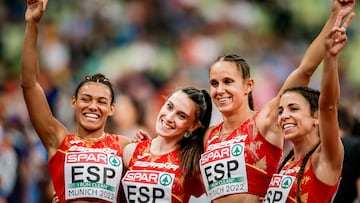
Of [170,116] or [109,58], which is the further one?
[109,58]

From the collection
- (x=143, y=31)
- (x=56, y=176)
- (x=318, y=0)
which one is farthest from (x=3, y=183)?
(x=318, y=0)

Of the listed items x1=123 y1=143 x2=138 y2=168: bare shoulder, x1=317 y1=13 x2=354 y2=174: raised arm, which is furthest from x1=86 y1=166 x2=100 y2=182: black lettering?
x1=317 y1=13 x2=354 y2=174: raised arm

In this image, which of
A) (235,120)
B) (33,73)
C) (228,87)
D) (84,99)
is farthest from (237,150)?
(33,73)

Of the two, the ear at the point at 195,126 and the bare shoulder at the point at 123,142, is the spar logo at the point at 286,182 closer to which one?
the ear at the point at 195,126

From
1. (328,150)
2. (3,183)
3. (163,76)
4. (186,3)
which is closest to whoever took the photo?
(328,150)

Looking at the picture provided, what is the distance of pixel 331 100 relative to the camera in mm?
7930

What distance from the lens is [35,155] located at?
47.9ft

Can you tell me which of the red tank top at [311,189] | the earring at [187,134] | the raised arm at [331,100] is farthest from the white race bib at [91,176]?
the raised arm at [331,100]

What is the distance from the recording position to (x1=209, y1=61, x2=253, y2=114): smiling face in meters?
8.91

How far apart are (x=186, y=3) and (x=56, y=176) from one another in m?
10.3

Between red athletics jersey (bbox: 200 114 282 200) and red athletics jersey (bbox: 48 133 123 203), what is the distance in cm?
78

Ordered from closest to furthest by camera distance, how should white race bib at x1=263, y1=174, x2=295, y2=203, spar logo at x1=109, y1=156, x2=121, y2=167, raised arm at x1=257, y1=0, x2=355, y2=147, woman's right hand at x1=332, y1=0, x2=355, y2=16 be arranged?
woman's right hand at x1=332, y1=0, x2=355, y2=16
white race bib at x1=263, y1=174, x2=295, y2=203
raised arm at x1=257, y1=0, x2=355, y2=147
spar logo at x1=109, y1=156, x2=121, y2=167

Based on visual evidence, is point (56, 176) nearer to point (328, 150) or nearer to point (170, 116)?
point (170, 116)

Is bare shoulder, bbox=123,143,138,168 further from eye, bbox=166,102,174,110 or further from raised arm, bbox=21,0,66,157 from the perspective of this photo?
raised arm, bbox=21,0,66,157
